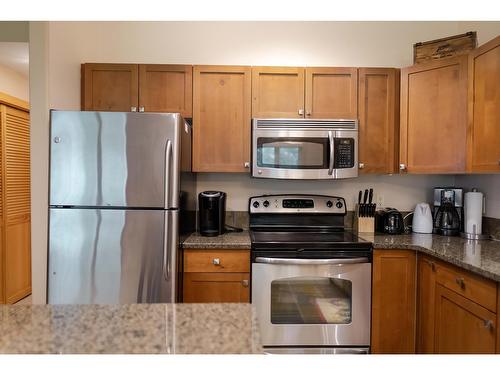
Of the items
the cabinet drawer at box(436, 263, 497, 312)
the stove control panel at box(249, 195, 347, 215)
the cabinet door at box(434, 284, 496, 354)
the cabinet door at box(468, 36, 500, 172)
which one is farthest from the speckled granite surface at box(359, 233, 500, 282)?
the cabinet door at box(468, 36, 500, 172)

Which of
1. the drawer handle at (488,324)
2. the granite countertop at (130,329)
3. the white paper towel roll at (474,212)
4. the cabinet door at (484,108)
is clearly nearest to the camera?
the granite countertop at (130,329)

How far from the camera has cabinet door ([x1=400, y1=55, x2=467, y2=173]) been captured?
2045mm

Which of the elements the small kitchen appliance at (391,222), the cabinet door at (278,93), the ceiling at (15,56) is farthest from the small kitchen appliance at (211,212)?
the ceiling at (15,56)

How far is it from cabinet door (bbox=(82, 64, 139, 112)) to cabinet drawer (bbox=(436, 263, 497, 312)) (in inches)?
90.0

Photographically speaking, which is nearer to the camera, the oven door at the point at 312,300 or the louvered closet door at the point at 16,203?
the oven door at the point at 312,300

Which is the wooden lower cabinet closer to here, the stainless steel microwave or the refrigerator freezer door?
the refrigerator freezer door

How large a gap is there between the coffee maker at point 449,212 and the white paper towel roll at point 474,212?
11 cm

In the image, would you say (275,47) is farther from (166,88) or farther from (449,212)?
(449,212)

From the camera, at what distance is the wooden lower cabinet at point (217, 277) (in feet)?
6.59

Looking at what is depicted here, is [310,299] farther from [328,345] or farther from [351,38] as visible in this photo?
[351,38]

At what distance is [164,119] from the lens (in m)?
1.84

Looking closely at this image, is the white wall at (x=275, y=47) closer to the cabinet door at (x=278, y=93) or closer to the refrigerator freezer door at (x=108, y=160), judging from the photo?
the cabinet door at (x=278, y=93)

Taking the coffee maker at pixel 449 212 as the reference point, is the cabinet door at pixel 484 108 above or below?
above
